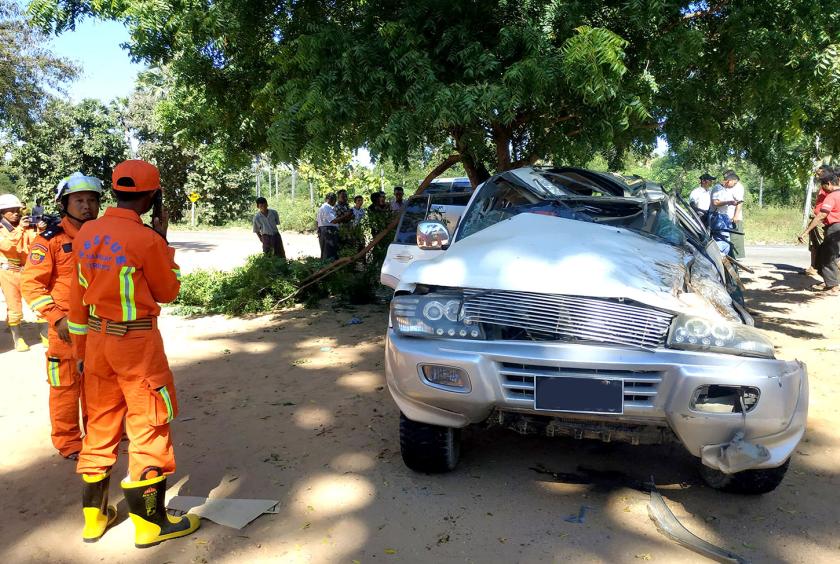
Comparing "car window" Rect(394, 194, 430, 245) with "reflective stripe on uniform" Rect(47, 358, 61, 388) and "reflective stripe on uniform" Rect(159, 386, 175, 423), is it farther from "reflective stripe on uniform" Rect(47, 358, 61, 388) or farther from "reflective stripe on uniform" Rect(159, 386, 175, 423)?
"reflective stripe on uniform" Rect(159, 386, 175, 423)

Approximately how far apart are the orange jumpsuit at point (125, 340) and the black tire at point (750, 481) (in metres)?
2.87

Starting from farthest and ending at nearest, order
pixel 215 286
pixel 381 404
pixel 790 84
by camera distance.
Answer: pixel 215 286
pixel 790 84
pixel 381 404

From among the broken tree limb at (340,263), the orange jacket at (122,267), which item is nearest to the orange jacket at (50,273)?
the orange jacket at (122,267)

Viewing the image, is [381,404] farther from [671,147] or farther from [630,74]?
[671,147]

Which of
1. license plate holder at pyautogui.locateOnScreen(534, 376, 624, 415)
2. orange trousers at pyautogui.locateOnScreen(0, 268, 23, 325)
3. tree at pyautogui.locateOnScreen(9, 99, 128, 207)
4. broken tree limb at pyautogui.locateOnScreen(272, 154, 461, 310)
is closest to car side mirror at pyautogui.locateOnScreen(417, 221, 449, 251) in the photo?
license plate holder at pyautogui.locateOnScreen(534, 376, 624, 415)

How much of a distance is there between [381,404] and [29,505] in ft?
7.94

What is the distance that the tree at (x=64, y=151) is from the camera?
109ft

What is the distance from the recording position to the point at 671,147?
9102 mm

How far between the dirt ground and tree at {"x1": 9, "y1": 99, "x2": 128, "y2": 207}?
32.2 meters

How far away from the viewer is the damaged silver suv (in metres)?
2.92

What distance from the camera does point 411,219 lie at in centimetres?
853

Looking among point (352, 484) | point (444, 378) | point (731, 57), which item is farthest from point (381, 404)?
point (731, 57)

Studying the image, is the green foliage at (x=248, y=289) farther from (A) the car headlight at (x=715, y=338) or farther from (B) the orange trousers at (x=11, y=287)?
(A) the car headlight at (x=715, y=338)

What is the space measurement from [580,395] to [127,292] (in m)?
2.16
